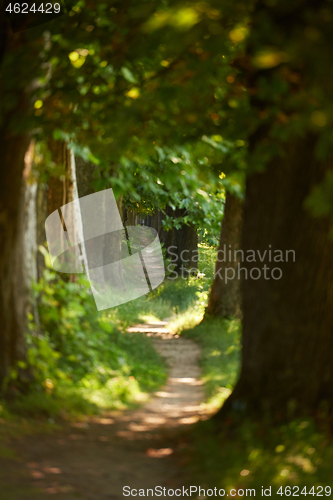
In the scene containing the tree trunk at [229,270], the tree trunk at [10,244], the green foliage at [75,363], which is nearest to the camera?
the tree trunk at [10,244]

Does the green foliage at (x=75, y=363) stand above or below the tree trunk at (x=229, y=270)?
above

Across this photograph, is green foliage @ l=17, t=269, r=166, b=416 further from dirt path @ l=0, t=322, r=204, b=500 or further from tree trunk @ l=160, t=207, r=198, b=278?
tree trunk @ l=160, t=207, r=198, b=278

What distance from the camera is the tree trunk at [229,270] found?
13.5 m

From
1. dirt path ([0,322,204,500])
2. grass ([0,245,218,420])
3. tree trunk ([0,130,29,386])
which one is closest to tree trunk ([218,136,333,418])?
dirt path ([0,322,204,500])

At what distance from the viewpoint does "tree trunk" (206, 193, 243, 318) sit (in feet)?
44.2

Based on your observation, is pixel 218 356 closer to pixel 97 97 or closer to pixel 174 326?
pixel 174 326

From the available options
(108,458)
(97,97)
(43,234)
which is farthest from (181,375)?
(97,97)

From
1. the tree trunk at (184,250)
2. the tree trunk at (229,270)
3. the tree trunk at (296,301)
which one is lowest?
the tree trunk at (184,250)

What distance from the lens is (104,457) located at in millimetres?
5641

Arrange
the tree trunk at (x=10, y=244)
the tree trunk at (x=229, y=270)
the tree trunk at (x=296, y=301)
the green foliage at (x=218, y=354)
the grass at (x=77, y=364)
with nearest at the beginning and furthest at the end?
the tree trunk at (x=296, y=301) < the tree trunk at (x=10, y=244) < the grass at (x=77, y=364) < the green foliage at (x=218, y=354) < the tree trunk at (x=229, y=270)

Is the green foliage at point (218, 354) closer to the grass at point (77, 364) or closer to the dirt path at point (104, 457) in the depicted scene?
the dirt path at point (104, 457)

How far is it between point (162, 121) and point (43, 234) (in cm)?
340

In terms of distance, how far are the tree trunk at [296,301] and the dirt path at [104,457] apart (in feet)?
4.22

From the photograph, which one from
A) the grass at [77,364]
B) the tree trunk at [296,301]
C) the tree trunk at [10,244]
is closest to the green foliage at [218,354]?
the grass at [77,364]
